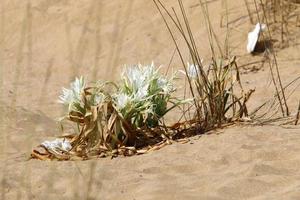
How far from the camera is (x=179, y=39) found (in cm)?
838

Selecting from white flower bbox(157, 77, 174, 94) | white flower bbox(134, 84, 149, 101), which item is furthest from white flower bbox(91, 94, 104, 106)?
white flower bbox(157, 77, 174, 94)

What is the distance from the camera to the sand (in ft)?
12.1

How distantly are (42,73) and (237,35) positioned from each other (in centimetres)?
210

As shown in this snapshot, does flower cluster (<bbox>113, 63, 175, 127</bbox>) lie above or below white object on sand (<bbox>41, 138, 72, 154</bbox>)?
above

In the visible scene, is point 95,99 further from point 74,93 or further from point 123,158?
point 123,158

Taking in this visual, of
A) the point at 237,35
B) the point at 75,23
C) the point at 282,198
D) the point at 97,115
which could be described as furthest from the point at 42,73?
the point at 282,198

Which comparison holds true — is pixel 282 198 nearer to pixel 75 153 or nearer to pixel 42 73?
pixel 75 153

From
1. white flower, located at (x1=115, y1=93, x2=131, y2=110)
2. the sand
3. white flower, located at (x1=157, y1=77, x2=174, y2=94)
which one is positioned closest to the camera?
the sand

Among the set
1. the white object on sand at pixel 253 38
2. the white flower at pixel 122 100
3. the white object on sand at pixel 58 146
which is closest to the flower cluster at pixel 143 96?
the white flower at pixel 122 100

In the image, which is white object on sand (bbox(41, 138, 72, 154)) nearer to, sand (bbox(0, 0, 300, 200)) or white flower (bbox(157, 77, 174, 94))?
sand (bbox(0, 0, 300, 200))

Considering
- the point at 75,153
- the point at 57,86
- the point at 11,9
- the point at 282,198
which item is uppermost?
the point at 11,9

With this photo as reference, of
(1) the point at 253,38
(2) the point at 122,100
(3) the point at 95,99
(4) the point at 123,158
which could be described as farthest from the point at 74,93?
(1) the point at 253,38

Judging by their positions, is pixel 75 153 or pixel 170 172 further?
pixel 75 153

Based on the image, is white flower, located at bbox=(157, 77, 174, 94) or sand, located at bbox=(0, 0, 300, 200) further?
white flower, located at bbox=(157, 77, 174, 94)
